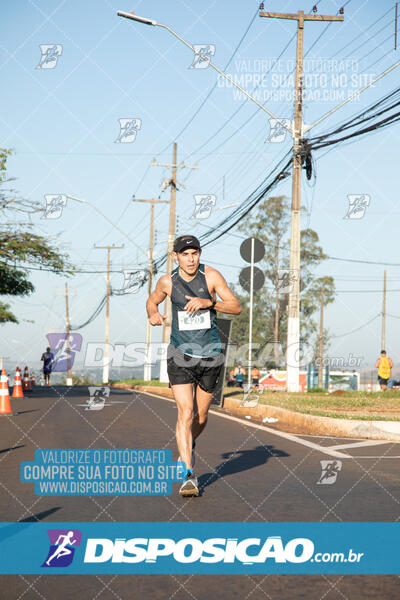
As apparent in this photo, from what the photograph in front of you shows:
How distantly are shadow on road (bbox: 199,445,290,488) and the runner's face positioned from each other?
183 cm

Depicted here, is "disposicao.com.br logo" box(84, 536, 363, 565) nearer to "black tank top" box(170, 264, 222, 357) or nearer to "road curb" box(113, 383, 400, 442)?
"black tank top" box(170, 264, 222, 357)

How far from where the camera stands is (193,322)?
6391mm

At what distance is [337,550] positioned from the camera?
446cm

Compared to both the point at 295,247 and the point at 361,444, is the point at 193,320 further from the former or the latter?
the point at 295,247

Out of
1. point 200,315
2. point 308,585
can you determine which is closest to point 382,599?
point 308,585

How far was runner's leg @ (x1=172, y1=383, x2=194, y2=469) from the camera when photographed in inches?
250

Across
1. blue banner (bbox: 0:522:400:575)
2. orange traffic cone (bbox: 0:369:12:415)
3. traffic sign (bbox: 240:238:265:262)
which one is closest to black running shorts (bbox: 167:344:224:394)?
blue banner (bbox: 0:522:400:575)

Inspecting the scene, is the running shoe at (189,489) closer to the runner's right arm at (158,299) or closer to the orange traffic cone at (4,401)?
the runner's right arm at (158,299)

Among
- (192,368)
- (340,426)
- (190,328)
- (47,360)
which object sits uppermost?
(190,328)

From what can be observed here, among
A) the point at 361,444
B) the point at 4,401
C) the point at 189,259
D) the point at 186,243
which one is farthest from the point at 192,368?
the point at 4,401

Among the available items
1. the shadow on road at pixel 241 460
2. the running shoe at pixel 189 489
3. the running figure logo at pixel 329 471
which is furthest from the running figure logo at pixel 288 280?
the running shoe at pixel 189 489

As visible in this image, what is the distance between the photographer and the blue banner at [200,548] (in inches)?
166

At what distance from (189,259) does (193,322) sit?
514 mm

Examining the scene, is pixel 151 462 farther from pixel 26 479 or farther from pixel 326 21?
pixel 326 21
